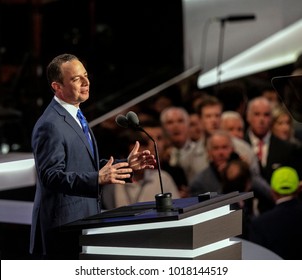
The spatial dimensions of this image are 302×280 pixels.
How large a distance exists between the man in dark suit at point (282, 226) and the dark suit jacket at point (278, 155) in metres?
0.51

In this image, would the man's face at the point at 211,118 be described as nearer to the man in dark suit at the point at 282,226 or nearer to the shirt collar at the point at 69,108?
the man in dark suit at the point at 282,226

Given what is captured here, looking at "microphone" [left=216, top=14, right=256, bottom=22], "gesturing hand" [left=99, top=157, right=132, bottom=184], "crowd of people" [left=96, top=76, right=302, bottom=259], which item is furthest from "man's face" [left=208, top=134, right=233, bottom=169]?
"gesturing hand" [left=99, top=157, right=132, bottom=184]

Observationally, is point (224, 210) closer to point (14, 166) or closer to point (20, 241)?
point (14, 166)

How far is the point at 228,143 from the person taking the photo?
4070 mm

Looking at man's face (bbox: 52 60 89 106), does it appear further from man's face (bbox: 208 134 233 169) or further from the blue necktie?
A: man's face (bbox: 208 134 233 169)

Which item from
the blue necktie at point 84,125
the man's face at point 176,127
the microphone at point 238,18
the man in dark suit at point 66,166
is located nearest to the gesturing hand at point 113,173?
the man in dark suit at point 66,166

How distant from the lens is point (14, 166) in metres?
2.02

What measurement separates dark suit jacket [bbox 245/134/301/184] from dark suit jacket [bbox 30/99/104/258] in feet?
7.94

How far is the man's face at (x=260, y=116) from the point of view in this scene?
4.17 metres

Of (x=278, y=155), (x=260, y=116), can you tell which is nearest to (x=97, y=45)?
(x=260, y=116)

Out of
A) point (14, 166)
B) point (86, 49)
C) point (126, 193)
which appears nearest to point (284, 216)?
point (126, 193)

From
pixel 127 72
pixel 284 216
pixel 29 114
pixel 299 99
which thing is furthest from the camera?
pixel 127 72

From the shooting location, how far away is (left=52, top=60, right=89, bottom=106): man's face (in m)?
1.77

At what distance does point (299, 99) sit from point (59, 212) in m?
0.74
